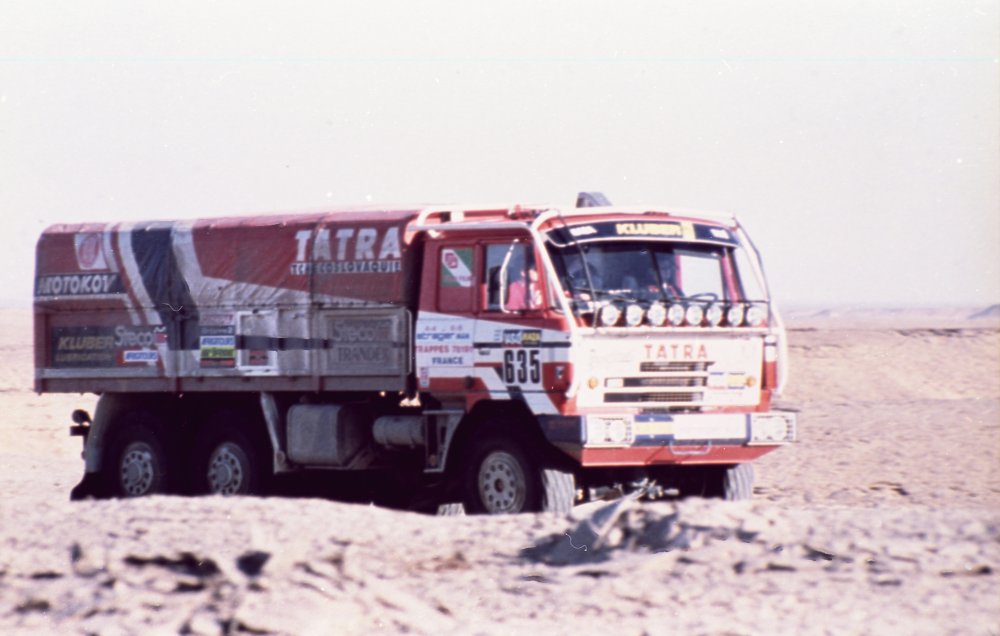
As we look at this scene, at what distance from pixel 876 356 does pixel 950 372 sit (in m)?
2.35

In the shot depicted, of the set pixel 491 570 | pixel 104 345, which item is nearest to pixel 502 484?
pixel 491 570

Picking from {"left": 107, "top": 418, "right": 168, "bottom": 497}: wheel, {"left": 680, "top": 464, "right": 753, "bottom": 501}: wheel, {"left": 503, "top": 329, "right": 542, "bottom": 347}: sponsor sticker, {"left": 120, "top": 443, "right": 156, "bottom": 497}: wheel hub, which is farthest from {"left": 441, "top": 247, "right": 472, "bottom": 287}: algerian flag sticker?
{"left": 120, "top": 443, "right": 156, "bottom": 497}: wheel hub

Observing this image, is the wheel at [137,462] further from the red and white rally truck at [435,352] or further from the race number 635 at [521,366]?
the race number 635 at [521,366]

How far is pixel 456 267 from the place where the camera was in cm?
1566

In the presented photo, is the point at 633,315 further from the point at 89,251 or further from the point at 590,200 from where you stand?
the point at 89,251

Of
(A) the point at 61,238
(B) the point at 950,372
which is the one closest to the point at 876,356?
(B) the point at 950,372

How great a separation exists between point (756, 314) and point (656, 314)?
1.13m

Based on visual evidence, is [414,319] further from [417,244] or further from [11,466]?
[11,466]

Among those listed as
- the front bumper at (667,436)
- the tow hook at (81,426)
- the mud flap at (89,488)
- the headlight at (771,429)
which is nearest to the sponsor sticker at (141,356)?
the tow hook at (81,426)

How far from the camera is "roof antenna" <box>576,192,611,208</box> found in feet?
53.6

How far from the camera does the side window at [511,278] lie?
15.0 m

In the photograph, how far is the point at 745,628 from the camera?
9352mm

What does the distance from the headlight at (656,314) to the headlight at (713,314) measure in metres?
0.52

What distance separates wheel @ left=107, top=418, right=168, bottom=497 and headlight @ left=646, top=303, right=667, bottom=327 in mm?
6183
